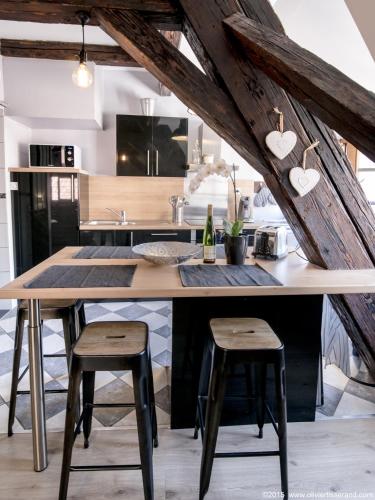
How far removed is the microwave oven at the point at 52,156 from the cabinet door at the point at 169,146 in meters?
0.96

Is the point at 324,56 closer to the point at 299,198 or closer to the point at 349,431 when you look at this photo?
the point at 299,198

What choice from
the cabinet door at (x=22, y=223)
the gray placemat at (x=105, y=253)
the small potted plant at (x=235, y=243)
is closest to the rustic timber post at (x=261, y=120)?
the small potted plant at (x=235, y=243)

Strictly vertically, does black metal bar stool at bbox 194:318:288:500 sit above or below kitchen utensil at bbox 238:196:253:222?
below

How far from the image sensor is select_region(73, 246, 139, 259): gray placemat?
2.14 meters

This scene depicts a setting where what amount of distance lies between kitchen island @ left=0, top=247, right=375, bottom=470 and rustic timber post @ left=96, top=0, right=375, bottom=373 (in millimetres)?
189

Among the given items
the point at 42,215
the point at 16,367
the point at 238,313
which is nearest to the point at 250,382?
the point at 238,313

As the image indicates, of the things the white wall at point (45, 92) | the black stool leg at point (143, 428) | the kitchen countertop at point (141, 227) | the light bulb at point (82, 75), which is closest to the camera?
the black stool leg at point (143, 428)

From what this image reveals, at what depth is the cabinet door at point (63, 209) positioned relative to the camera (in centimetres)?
393

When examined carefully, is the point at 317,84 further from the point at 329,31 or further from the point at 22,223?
the point at 22,223

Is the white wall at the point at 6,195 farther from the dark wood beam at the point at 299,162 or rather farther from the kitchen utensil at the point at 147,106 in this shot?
the dark wood beam at the point at 299,162

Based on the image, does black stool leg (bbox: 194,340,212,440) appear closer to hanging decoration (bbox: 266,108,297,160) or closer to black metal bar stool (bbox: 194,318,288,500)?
black metal bar stool (bbox: 194,318,288,500)

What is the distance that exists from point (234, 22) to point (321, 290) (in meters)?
1.43

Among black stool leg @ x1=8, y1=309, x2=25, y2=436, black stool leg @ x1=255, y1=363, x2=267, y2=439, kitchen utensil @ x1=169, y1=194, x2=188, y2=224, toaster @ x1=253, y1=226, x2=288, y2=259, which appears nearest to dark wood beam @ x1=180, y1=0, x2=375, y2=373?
toaster @ x1=253, y1=226, x2=288, y2=259

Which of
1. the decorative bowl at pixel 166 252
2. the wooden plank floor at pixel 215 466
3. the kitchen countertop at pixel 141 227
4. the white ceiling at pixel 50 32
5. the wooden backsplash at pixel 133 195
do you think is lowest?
the wooden plank floor at pixel 215 466
